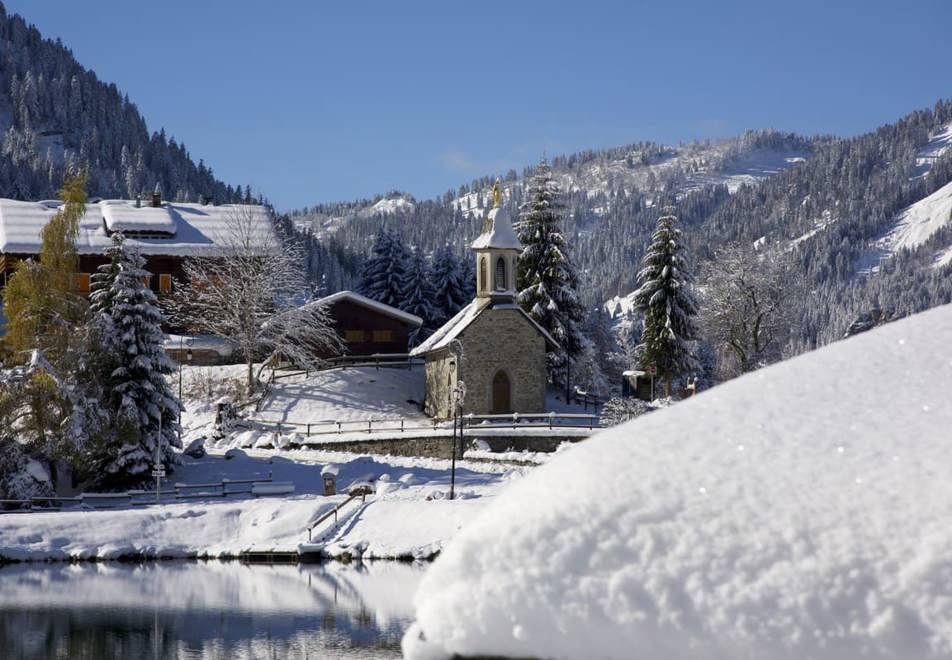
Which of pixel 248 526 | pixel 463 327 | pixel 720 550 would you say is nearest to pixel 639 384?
pixel 463 327

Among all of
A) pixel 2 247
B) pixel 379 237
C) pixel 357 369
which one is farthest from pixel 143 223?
pixel 357 369

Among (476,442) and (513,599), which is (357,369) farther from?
(513,599)

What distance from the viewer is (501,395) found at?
51.2 m

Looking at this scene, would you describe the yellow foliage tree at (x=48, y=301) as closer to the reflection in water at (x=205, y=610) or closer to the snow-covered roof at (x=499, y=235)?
the reflection in water at (x=205, y=610)

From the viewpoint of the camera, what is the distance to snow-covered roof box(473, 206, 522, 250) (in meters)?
51.2

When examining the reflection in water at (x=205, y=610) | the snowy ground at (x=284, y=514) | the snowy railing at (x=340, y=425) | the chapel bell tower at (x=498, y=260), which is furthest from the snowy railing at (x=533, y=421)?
the reflection in water at (x=205, y=610)

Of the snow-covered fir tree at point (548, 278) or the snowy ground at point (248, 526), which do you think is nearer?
the snowy ground at point (248, 526)

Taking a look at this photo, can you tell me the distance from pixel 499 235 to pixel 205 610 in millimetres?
25912

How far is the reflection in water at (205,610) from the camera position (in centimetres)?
2500

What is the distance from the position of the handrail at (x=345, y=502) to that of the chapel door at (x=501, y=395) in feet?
37.9

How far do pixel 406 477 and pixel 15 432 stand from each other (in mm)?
12803

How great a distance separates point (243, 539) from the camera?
37.9 m

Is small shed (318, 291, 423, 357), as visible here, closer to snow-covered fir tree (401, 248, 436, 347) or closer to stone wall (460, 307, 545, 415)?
snow-covered fir tree (401, 248, 436, 347)

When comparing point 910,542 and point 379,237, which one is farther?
point 379,237
